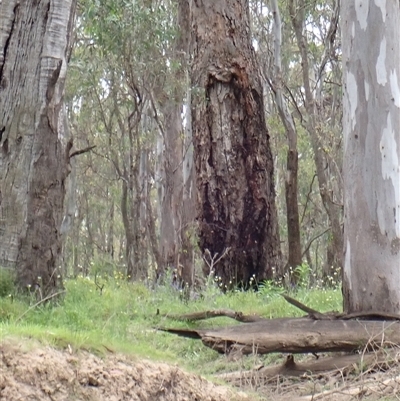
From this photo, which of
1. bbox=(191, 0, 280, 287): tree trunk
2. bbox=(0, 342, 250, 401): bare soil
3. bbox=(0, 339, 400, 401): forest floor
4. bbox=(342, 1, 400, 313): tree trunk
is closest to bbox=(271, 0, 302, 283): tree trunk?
bbox=(191, 0, 280, 287): tree trunk

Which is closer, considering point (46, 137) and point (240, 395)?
point (240, 395)

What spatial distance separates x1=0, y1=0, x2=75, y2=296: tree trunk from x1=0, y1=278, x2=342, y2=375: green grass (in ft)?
Answer: 1.49

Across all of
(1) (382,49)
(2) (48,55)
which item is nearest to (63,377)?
(2) (48,55)

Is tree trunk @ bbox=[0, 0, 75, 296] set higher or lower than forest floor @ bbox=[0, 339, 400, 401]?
higher

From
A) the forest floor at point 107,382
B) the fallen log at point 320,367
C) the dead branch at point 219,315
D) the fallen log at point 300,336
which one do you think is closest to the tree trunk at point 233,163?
the dead branch at point 219,315

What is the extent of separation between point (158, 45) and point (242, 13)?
2.92 metres

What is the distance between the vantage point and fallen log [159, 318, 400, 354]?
5480 millimetres

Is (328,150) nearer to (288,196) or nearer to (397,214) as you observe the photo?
(288,196)

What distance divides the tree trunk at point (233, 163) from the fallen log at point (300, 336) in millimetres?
5566

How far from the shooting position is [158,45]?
14.8m

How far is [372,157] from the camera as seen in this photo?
6.51m

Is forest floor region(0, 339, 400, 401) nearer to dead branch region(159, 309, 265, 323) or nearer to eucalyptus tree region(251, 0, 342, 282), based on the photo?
dead branch region(159, 309, 265, 323)

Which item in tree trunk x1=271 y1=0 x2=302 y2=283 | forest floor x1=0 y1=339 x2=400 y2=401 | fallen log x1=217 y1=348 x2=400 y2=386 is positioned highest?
tree trunk x1=271 y1=0 x2=302 y2=283

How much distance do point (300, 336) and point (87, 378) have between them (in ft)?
7.13
